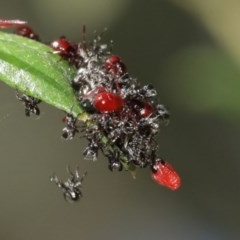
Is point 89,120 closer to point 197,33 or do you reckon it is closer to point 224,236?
point 224,236

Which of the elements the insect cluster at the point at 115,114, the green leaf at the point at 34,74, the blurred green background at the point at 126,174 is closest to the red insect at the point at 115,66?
the insect cluster at the point at 115,114

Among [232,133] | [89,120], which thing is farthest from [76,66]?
[232,133]

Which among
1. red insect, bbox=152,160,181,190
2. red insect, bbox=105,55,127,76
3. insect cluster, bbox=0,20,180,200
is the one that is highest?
red insect, bbox=105,55,127,76

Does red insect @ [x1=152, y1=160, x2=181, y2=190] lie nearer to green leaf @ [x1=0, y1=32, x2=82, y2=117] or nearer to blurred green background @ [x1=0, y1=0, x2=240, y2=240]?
green leaf @ [x1=0, y1=32, x2=82, y2=117]

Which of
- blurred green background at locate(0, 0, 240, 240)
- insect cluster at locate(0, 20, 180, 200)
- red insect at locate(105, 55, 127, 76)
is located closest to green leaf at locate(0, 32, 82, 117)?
insect cluster at locate(0, 20, 180, 200)

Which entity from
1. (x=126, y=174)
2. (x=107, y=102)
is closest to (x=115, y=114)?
(x=107, y=102)

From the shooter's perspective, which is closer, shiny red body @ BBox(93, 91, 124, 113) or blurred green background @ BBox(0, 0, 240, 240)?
shiny red body @ BBox(93, 91, 124, 113)
